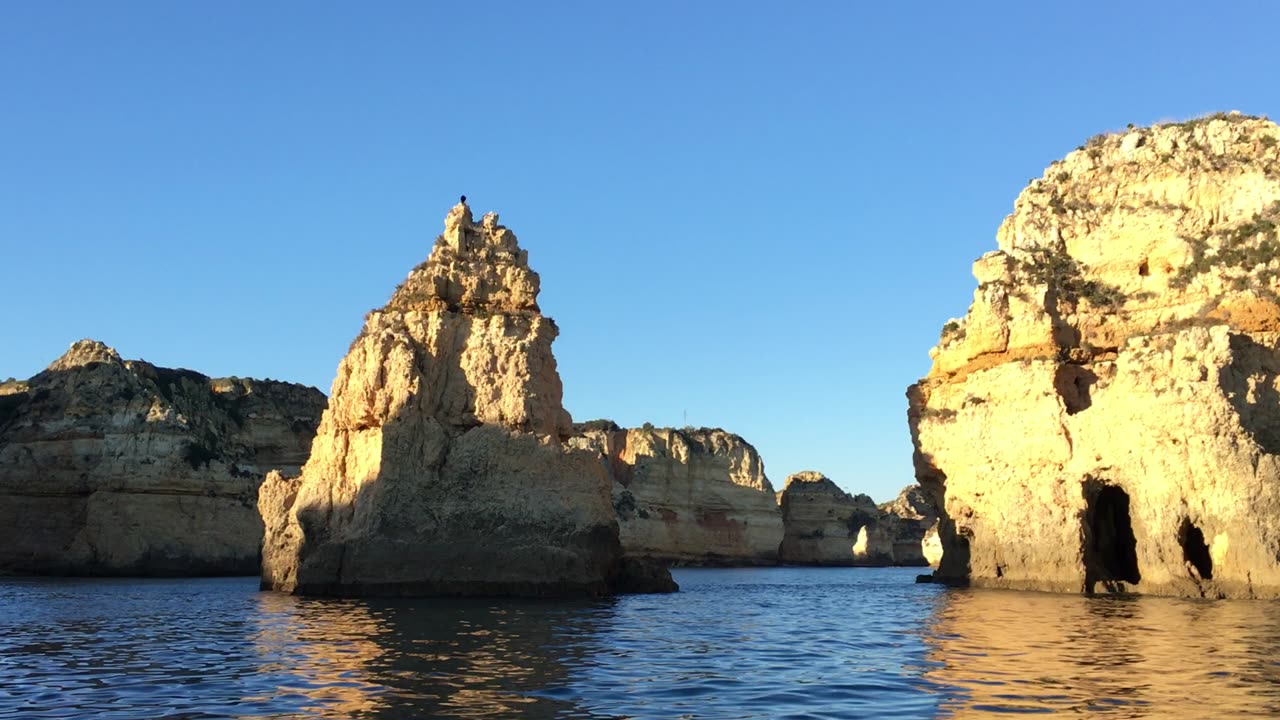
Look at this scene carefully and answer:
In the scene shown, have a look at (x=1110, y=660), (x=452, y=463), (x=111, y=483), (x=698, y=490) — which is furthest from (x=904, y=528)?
(x=1110, y=660)

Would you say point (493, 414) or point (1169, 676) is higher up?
point (493, 414)

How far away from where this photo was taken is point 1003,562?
42531 mm

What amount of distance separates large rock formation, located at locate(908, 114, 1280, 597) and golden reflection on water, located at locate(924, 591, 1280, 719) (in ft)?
15.7

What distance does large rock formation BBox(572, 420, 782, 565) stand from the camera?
112750mm

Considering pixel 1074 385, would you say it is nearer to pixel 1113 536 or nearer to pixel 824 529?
pixel 1113 536

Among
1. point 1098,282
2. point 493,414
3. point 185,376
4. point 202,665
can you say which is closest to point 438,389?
A: point 493,414

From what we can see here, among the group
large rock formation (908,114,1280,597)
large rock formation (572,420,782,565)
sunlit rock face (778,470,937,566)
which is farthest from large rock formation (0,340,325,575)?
sunlit rock face (778,470,937,566)

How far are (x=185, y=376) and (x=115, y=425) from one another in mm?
15005

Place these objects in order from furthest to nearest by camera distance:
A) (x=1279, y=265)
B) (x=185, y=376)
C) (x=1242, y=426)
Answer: (x=185, y=376)
(x=1279, y=265)
(x=1242, y=426)

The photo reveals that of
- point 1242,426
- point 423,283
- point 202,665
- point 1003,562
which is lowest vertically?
point 202,665

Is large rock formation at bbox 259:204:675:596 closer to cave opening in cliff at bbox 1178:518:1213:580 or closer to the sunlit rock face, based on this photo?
cave opening in cliff at bbox 1178:518:1213:580

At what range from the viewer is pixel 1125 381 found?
37688mm

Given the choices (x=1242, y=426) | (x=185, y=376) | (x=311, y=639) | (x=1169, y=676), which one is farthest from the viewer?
(x=185, y=376)

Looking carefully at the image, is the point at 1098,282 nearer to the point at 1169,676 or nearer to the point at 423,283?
the point at 423,283
